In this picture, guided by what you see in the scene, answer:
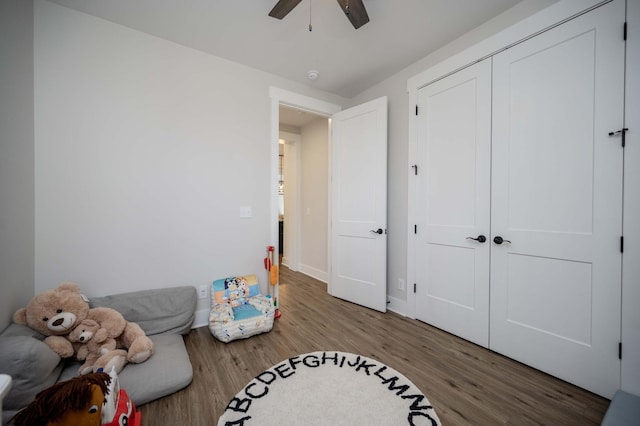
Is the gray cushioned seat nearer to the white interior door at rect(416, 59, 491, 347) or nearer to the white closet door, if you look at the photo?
the white interior door at rect(416, 59, 491, 347)

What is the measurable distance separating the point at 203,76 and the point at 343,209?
211 cm

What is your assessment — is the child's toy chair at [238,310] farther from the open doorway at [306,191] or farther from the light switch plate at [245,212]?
the open doorway at [306,191]

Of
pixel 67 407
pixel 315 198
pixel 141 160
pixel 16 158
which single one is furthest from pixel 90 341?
pixel 315 198

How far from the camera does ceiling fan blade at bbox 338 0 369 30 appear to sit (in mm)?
1570

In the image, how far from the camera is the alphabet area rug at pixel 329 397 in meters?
1.38

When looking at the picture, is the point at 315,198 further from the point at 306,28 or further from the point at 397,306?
the point at 306,28

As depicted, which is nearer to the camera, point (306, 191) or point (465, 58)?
point (465, 58)

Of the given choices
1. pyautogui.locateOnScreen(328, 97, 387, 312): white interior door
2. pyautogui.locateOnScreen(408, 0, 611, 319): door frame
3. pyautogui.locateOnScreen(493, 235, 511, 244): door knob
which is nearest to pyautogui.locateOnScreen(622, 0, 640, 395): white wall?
pyautogui.locateOnScreen(408, 0, 611, 319): door frame

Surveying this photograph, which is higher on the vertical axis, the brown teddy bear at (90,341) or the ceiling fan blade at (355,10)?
the ceiling fan blade at (355,10)

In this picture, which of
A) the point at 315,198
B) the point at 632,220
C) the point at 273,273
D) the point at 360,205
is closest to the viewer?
the point at 632,220

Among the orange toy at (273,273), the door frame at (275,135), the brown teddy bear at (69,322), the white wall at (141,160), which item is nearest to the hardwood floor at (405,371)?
the orange toy at (273,273)

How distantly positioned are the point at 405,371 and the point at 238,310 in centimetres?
154

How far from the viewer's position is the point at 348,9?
5.31ft

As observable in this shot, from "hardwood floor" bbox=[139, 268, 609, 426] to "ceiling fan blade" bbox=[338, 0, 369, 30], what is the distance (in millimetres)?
2485
